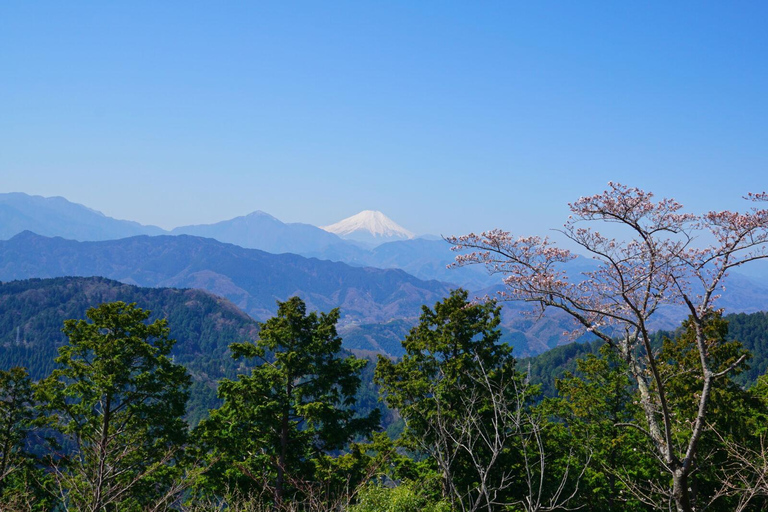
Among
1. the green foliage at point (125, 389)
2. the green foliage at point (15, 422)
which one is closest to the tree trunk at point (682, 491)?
the green foliage at point (125, 389)

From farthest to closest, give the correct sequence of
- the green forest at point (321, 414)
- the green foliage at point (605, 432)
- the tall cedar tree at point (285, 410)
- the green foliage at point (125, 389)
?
the green foliage at point (605, 432) < the green foliage at point (125, 389) < the tall cedar tree at point (285, 410) < the green forest at point (321, 414)

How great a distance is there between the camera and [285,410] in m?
18.6

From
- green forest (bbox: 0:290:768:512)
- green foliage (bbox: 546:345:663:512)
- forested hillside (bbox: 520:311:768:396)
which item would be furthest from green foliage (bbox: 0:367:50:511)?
forested hillside (bbox: 520:311:768:396)

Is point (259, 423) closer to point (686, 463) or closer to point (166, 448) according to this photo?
point (166, 448)

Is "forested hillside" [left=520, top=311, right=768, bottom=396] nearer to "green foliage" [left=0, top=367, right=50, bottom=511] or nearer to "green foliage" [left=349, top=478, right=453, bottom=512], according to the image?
"green foliage" [left=0, top=367, right=50, bottom=511]

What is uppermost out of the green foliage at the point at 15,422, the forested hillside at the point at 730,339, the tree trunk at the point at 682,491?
the tree trunk at the point at 682,491

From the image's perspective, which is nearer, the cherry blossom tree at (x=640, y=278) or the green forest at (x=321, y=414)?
the cherry blossom tree at (x=640, y=278)

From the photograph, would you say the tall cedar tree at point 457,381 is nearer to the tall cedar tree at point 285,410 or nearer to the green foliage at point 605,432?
Result: the tall cedar tree at point 285,410

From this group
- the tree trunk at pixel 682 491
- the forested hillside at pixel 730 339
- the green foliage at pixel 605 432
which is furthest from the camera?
the forested hillside at pixel 730 339

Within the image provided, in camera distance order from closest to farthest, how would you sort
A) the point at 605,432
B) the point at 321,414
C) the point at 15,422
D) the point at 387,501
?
the point at 387,501
the point at 321,414
the point at 15,422
the point at 605,432

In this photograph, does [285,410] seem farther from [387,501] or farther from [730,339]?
[730,339]

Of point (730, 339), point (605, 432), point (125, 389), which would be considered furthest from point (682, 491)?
point (730, 339)

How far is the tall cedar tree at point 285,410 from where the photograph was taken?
17.9m

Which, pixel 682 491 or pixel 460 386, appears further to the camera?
pixel 460 386
